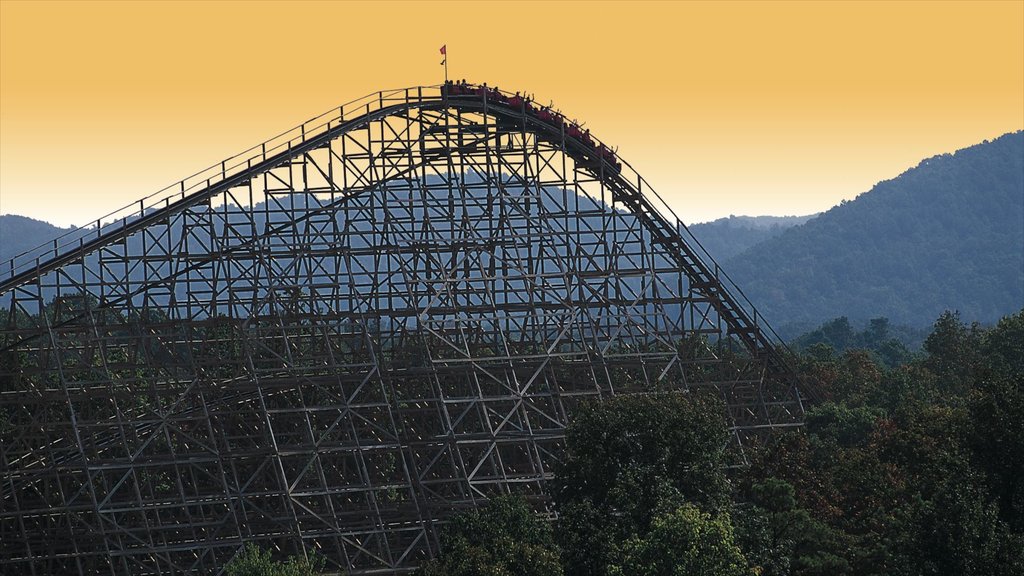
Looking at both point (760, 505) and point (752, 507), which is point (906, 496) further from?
point (752, 507)

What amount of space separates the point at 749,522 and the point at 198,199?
19438 millimetres

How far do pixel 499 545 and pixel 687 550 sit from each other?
15.1 ft

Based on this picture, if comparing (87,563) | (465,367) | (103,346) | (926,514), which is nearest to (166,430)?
(103,346)

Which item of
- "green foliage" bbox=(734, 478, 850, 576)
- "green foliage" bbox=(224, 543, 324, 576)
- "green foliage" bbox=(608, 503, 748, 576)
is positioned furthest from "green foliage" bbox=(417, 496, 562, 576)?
"green foliage" bbox=(734, 478, 850, 576)

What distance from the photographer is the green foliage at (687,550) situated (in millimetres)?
28969

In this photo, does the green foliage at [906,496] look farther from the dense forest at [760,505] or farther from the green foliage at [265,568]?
the green foliage at [265,568]

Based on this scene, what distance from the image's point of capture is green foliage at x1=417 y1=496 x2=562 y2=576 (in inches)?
1203

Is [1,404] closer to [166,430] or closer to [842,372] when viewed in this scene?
[166,430]

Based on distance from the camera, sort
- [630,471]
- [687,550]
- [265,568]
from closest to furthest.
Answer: [687,550], [265,568], [630,471]

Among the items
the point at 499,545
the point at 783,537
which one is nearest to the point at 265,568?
the point at 499,545

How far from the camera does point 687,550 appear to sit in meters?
29.1

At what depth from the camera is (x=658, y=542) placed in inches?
1153

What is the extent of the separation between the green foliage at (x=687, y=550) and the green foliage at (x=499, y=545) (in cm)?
211

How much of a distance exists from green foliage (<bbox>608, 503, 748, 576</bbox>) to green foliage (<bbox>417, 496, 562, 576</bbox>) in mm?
2109
